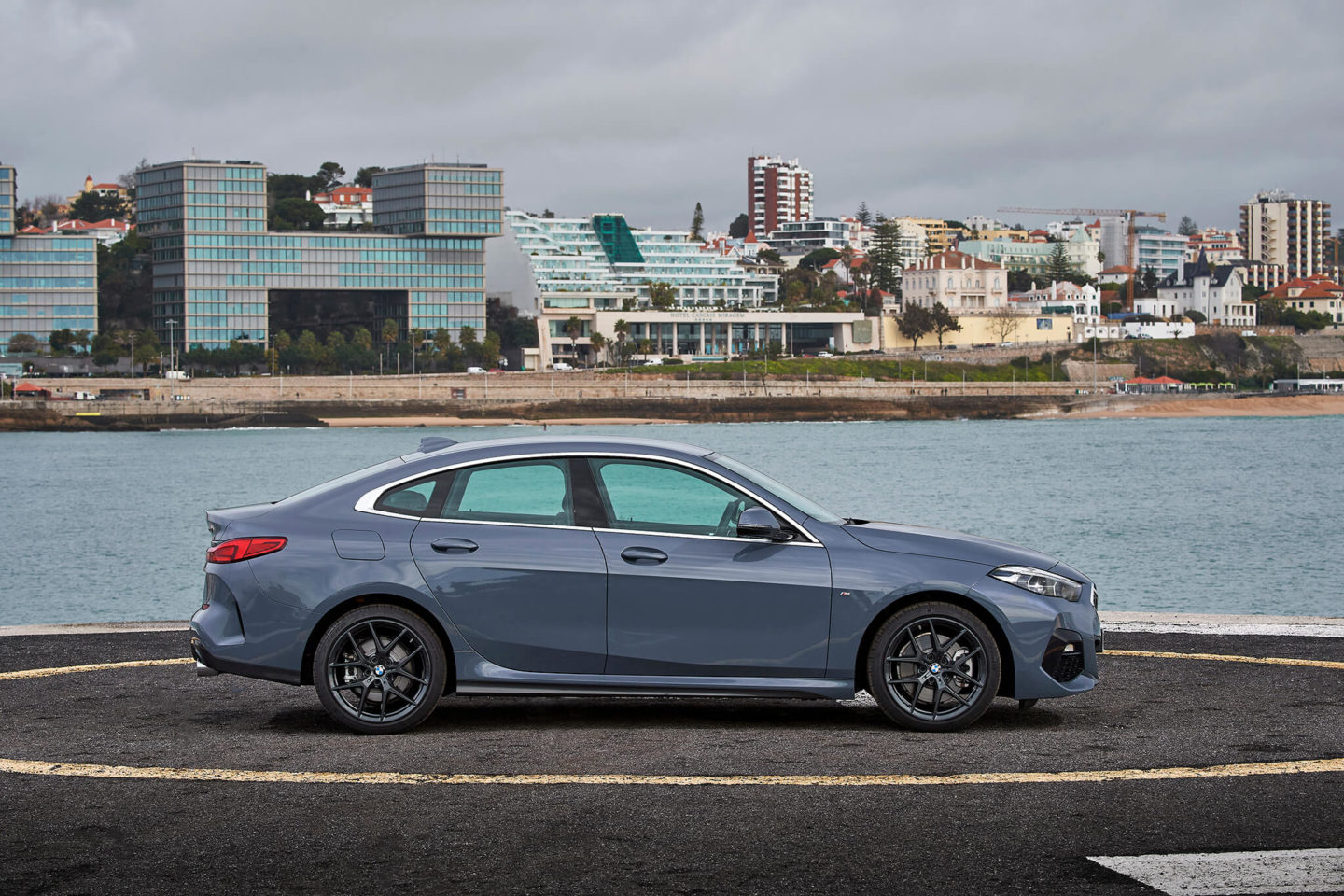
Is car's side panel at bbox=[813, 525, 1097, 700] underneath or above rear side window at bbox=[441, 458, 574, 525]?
underneath

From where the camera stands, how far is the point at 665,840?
5.68 m

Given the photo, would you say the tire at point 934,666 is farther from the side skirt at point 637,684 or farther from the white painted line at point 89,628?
the white painted line at point 89,628

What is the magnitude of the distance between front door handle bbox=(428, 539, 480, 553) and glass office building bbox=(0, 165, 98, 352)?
16640 cm

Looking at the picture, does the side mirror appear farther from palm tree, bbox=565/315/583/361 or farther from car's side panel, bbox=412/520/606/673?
palm tree, bbox=565/315/583/361

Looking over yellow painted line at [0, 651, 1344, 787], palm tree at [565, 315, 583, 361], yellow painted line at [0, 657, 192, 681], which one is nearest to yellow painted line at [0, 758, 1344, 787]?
yellow painted line at [0, 651, 1344, 787]

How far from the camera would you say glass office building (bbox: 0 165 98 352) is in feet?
530

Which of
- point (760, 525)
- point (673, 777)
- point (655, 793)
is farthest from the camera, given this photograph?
point (760, 525)

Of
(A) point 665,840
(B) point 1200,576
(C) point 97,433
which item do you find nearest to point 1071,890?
(A) point 665,840

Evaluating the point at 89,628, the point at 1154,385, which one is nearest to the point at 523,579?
the point at 89,628

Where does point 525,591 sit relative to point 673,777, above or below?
above

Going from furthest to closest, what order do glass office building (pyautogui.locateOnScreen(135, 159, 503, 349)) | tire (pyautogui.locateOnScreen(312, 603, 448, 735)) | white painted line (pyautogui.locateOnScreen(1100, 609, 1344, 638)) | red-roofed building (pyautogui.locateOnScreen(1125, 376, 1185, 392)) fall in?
red-roofed building (pyautogui.locateOnScreen(1125, 376, 1185, 392)), glass office building (pyautogui.locateOnScreen(135, 159, 503, 349)), white painted line (pyautogui.locateOnScreen(1100, 609, 1344, 638)), tire (pyautogui.locateOnScreen(312, 603, 448, 735))

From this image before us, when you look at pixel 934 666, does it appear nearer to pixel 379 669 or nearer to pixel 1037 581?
pixel 1037 581

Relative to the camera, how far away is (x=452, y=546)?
757cm

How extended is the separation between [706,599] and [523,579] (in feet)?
3.03
